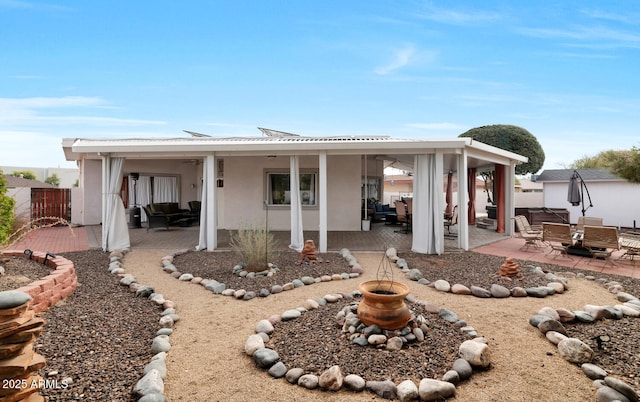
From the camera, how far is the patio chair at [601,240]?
6.79 meters

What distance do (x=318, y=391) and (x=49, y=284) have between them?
3.88 metres

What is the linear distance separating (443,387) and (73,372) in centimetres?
298

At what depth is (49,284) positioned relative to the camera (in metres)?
4.27

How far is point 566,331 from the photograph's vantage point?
3.54 metres

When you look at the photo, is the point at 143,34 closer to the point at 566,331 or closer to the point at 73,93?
the point at 73,93

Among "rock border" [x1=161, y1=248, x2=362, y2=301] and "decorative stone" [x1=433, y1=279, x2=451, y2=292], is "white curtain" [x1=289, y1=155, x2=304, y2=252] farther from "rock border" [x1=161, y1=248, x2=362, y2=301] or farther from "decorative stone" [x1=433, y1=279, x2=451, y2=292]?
"decorative stone" [x1=433, y1=279, x2=451, y2=292]

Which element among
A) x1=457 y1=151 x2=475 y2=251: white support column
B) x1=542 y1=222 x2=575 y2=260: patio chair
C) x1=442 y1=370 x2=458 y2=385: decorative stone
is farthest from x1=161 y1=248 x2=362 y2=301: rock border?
x1=542 y1=222 x2=575 y2=260: patio chair

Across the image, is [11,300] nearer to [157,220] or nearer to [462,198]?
[462,198]

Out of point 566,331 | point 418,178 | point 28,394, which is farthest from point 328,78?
point 28,394

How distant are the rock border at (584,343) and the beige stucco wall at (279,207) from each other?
7.73 meters

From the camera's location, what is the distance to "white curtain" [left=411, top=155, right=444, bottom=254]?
7.92m

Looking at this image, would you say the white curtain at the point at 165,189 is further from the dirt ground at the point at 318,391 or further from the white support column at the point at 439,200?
the white support column at the point at 439,200

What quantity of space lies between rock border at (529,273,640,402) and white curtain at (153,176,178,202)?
48.1 feet

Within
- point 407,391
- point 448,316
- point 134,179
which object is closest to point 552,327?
point 448,316
